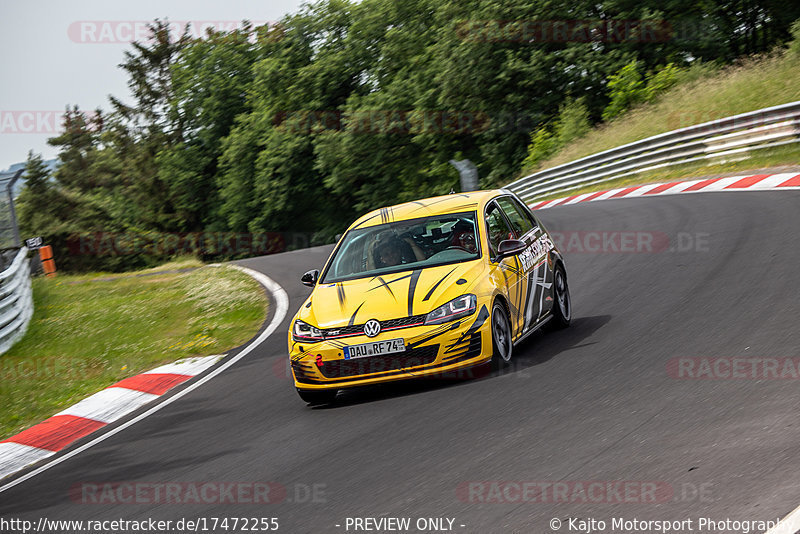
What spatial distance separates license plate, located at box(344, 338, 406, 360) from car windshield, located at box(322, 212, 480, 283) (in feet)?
3.38

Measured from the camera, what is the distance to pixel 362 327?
739 centimetres

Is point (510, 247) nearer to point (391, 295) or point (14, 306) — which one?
point (391, 295)

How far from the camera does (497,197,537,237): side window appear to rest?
921 centimetres

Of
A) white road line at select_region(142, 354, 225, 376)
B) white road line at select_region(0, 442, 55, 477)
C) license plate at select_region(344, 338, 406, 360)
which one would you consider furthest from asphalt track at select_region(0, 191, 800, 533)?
white road line at select_region(0, 442, 55, 477)

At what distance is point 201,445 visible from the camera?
23.4 ft

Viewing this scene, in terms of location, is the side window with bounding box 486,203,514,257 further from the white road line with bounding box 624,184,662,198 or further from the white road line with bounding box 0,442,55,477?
the white road line with bounding box 624,184,662,198

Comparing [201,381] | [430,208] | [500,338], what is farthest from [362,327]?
[201,381]

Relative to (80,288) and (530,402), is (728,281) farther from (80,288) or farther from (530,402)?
(80,288)

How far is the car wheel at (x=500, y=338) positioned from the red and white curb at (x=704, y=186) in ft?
31.2

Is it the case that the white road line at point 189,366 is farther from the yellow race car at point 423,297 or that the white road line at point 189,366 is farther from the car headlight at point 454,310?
the car headlight at point 454,310

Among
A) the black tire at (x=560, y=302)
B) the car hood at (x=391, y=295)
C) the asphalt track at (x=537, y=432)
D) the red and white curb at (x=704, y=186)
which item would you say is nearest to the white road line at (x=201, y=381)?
the asphalt track at (x=537, y=432)

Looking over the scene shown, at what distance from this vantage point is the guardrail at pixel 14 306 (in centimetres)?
1436

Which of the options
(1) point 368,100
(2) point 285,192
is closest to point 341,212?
(2) point 285,192

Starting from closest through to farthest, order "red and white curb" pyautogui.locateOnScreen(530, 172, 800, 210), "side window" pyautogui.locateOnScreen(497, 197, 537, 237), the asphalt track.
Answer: the asphalt track
"side window" pyautogui.locateOnScreen(497, 197, 537, 237)
"red and white curb" pyautogui.locateOnScreen(530, 172, 800, 210)
